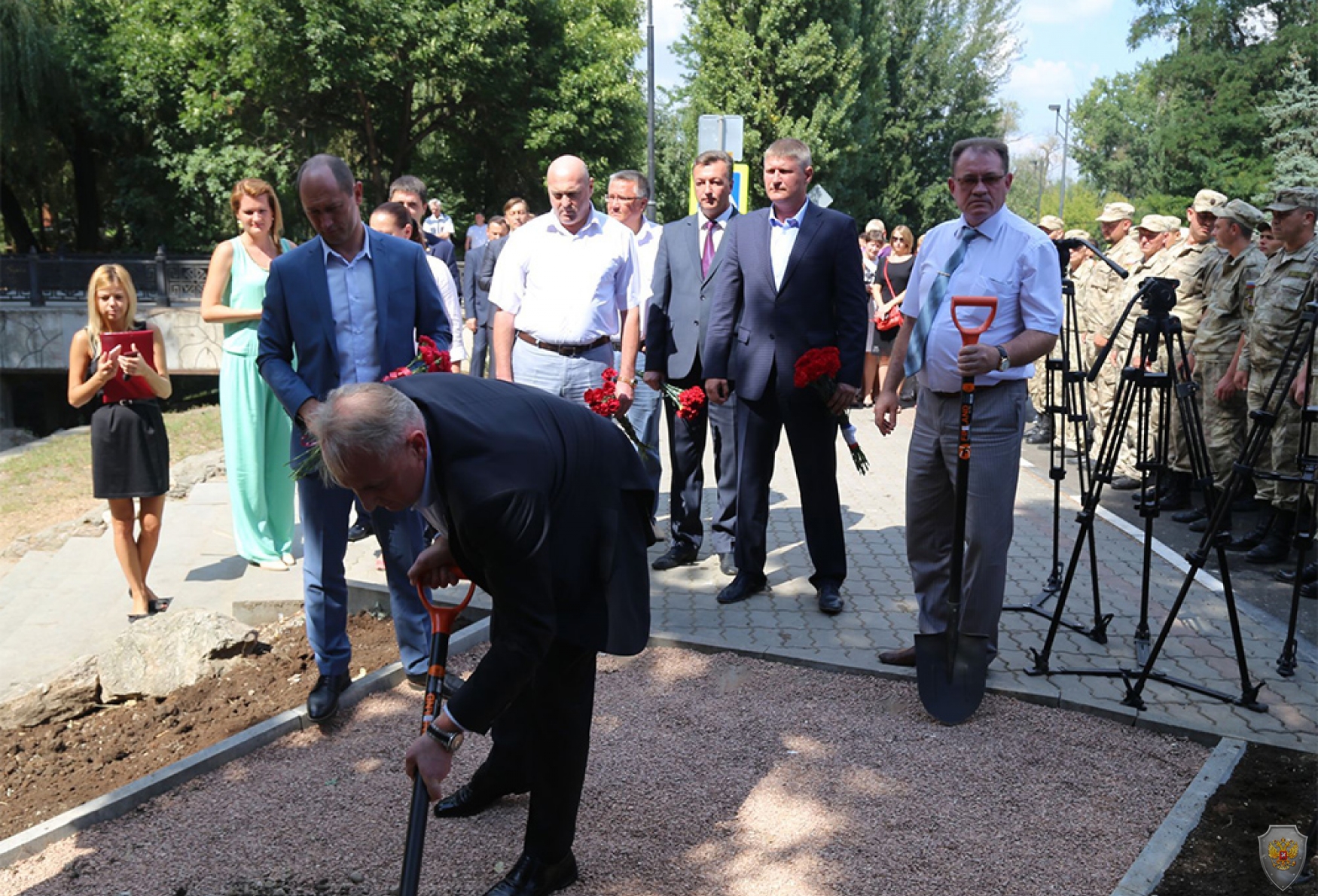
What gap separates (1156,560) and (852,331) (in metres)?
2.92

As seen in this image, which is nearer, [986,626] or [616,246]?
[986,626]

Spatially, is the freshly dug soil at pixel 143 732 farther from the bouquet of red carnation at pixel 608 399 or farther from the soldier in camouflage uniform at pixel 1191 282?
the soldier in camouflage uniform at pixel 1191 282

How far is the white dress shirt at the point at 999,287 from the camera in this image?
4.73m

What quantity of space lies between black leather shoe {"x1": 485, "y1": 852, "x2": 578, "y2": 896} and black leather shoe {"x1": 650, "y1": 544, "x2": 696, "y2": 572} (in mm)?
3618

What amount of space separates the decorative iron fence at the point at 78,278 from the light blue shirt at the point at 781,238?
57.8 feet

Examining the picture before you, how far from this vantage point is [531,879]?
3.54 meters

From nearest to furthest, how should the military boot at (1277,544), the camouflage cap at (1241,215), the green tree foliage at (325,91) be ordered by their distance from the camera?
the military boot at (1277,544), the camouflage cap at (1241,215), the green tree foliage at (325,91)

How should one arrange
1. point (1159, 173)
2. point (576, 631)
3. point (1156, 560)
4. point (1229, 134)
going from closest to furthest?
point (576, 631) < point (1156, 560) < point (1229, 134) < point (1159, 173)

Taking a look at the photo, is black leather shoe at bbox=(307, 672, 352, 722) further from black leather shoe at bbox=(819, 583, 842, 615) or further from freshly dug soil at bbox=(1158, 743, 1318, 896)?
freshly dug soil at bbox=(1158, 743, 1318, 896)

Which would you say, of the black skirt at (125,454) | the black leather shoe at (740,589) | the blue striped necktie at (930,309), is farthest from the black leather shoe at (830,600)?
the black skirt at (125,454)

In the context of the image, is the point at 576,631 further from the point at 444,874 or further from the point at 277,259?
the point at 277,259

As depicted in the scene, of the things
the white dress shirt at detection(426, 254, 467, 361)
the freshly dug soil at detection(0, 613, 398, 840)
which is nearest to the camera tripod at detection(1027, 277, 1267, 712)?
the freshly dug soil at detection(0, 613, 398, 840)

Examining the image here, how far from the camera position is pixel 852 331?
6086 mm

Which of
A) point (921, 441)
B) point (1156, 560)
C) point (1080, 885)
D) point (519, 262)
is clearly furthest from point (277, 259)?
point (1156, 560)
